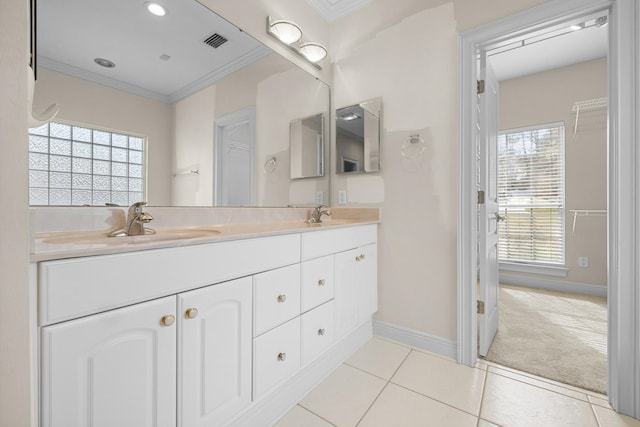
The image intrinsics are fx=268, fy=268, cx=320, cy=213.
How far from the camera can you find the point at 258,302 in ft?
3.59

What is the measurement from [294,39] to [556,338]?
288 cm

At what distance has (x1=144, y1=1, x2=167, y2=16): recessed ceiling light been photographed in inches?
47.2

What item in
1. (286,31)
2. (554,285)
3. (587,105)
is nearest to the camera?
(286,31)

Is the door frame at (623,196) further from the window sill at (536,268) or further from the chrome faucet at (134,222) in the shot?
the window sill at (536,268)

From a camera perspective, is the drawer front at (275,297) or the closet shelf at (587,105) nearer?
the drawer front at (275,297)

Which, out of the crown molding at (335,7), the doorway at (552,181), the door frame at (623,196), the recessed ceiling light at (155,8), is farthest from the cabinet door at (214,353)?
the crown molding at (335,7)

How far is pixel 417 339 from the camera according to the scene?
1.83 meters

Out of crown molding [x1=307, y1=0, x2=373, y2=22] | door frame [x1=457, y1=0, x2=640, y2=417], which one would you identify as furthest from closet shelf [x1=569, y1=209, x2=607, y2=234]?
crown molding [x1=307, y1=0, x2=373, y2=22]

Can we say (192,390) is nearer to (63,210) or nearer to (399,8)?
(63,210)

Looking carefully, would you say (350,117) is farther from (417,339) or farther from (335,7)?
(417,339)

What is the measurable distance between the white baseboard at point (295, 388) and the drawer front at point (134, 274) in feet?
1.89

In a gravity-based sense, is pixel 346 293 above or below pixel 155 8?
below

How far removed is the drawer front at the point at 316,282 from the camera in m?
1.34

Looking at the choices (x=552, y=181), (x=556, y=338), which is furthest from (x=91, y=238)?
(x=552, y=181)
